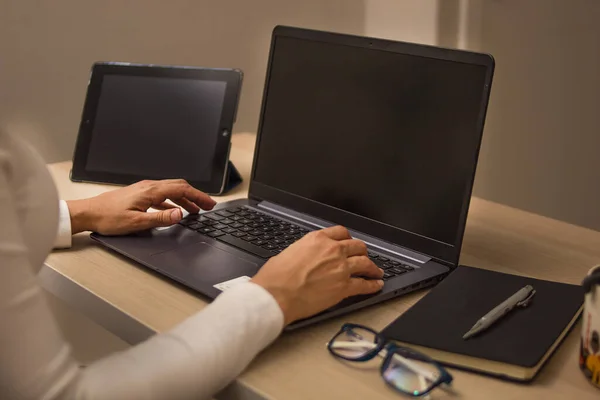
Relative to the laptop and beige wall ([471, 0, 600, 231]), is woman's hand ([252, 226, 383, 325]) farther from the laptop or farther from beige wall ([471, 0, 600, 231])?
beige wall ([471, 0, 600, 231])

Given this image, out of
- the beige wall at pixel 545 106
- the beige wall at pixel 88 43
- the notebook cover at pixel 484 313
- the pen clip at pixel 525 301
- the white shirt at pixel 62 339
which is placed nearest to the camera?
the white shirt at pixel 62 339

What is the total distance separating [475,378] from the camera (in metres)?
0.73

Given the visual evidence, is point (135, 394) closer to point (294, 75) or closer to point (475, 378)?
point (475, 378)

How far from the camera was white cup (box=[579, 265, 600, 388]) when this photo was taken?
2.27ft

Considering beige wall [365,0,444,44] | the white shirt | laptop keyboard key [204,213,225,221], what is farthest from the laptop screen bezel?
beige wall [365,0,444,44]

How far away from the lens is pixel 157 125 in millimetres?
1380

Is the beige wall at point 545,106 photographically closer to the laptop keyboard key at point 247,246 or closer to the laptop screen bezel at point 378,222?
the laptop screen bezel at point 378,222

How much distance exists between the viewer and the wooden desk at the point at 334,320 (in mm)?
716

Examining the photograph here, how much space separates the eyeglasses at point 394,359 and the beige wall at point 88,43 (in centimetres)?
128

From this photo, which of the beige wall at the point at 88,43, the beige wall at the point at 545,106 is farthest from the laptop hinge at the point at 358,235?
the beige wall at the point at 545,106

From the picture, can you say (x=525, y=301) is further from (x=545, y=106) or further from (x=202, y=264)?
(x=545, y=106)

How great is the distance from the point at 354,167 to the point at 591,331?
502mm

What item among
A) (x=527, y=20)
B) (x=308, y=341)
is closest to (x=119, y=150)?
(x=308, y=341)

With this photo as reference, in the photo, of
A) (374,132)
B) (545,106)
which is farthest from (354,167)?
(545,106)
